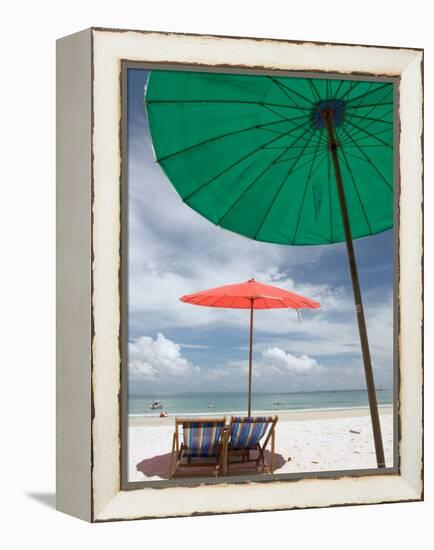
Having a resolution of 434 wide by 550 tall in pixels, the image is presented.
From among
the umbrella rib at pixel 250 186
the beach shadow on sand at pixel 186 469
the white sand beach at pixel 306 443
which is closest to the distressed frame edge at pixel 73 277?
the white sand beach at pixel 306 443

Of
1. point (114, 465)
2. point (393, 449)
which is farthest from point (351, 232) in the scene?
point (114, 465)

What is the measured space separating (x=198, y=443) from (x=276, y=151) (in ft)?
9.26

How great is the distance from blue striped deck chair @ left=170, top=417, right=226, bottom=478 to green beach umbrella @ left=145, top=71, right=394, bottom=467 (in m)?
1.44

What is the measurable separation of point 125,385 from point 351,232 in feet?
8.69

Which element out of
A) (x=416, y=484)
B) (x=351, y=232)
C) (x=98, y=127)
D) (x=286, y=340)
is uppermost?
(x=98, y=127)

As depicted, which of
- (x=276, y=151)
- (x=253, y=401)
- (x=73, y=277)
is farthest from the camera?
(x=253, y=401)

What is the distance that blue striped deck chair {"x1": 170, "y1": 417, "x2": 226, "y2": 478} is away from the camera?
7.02 metres

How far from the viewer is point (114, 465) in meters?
6.39

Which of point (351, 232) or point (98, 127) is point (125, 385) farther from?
point (351, 232)

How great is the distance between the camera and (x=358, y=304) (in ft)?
24.6

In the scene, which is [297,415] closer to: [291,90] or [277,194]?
[277,194]

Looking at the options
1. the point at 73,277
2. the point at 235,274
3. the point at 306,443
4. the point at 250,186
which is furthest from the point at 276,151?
the point at 306,443

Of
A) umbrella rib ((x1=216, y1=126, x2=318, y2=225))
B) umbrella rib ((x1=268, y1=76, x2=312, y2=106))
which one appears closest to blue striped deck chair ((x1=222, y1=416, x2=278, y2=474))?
umbrella rib ((x1=216, y1=126, x2=318, y2=225))

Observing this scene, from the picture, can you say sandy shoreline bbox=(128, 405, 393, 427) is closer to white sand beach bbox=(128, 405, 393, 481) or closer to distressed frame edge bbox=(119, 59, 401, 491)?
white sand beach bbox=(128, 405, 393, 481)
